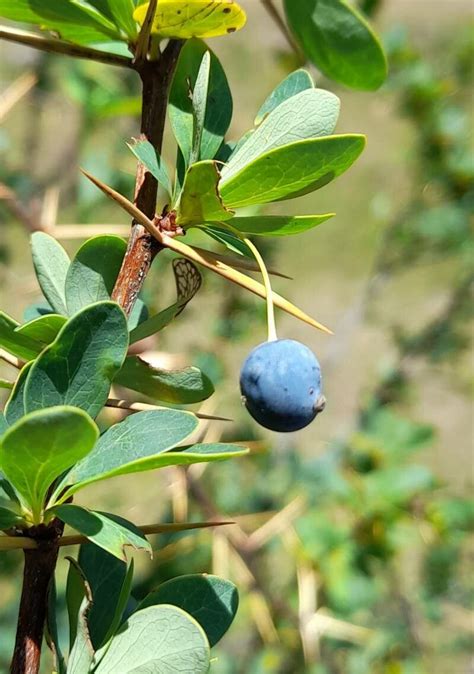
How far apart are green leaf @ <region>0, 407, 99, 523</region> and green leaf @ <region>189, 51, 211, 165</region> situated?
0.17 metres

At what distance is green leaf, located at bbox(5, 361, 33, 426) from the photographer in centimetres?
35

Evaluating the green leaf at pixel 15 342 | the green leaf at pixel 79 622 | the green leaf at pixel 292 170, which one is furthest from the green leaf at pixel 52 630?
the green leaf at pixel 292 170

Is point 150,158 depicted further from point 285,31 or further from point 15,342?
point 285,31

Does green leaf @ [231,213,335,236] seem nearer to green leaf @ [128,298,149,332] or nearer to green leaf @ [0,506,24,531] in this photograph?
green leaf @ [128,298,149,332]

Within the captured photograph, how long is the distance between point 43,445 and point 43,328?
0.09 m

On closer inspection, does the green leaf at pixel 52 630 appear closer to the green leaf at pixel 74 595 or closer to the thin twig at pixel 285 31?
the green leaf at pixel 74 595

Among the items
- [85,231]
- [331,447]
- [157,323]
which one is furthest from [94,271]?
[331,447]

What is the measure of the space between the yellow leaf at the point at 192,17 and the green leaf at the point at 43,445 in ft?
0.81

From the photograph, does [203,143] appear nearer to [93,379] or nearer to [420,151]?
[93,379]

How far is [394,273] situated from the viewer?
201 cm

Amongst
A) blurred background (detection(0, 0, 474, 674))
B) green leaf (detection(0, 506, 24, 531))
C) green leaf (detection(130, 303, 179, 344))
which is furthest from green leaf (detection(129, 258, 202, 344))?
blurred background (detection(0, 0, 474, 674))

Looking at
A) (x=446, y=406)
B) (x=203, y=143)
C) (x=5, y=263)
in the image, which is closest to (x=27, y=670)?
(x=203, y=143)

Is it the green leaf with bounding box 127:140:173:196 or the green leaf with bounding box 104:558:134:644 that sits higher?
the green leaf with bounding box 127:140:173:196

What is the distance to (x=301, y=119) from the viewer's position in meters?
0.39
